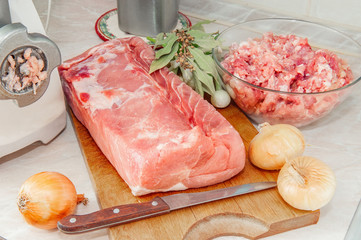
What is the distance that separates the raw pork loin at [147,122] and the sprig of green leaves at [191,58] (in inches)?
2.0

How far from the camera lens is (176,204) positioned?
121 centimetres

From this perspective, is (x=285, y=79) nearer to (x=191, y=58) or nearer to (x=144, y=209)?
(x=191, y=58)

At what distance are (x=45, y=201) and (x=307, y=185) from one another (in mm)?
654

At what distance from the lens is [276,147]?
1.29m

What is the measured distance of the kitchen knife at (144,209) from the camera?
1128 mm

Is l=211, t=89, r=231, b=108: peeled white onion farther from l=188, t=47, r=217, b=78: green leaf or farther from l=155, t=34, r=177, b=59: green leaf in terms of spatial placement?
l=155, t=34, r=177, b=59: green leaf

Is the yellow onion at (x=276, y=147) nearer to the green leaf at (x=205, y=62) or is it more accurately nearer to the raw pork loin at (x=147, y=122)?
the raw pork loin at (x=147, y=122)

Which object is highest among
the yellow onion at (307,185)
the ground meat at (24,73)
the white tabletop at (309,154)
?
the ground meat at (24,73)

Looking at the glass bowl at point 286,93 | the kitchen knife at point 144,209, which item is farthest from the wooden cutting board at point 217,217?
the glass bowl at point 286,93

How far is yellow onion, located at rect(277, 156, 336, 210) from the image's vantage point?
118 cm

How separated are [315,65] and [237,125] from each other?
1.00ft

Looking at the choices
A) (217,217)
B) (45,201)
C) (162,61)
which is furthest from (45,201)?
(162,61)

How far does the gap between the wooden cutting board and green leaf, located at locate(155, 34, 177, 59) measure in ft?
1.44

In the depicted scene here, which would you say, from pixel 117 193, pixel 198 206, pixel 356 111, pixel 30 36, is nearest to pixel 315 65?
pixel 356 111
